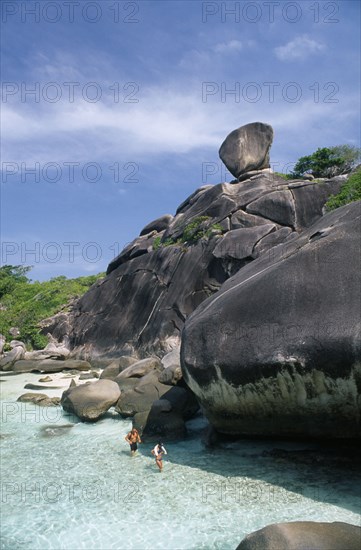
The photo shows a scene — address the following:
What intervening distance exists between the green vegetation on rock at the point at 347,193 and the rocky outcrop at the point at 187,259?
917 mm

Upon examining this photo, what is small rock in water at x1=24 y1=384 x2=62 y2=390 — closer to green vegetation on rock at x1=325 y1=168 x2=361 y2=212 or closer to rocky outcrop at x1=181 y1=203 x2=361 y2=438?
rocky outcrop at x1=181 y1=203 x2=361 y2=438

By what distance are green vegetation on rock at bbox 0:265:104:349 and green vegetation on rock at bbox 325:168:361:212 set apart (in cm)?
2350

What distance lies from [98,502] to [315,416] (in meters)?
4.67

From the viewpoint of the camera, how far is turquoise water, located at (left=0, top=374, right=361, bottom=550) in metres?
7.90

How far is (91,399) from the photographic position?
15.5 m

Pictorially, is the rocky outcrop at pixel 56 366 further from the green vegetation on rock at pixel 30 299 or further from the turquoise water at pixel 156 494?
the turquoise water at pixel 156 494

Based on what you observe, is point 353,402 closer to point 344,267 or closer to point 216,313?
point 344,267

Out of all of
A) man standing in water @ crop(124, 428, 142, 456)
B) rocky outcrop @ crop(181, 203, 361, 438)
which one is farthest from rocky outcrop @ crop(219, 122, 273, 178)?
man standing in water @ crop(124, 428, 142, 456)

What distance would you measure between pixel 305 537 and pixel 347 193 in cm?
1997

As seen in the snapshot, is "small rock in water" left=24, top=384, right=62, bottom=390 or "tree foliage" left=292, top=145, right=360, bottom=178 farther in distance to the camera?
"tree foliage" left=292, top=145, right=360, bottom=178

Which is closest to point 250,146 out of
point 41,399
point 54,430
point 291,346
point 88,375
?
point 88,375

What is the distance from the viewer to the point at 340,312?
29.7 ft

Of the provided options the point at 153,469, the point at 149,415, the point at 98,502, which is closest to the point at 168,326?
the point at 149,415

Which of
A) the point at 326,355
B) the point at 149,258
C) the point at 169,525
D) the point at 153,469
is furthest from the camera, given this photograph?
the point at 149,258
